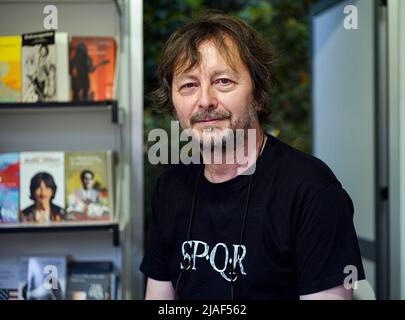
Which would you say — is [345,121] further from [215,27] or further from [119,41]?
[215,27]

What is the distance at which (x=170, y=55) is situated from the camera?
134 centimetres

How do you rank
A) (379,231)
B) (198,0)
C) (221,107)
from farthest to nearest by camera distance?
(198,0) < (379,231) < (221,107)

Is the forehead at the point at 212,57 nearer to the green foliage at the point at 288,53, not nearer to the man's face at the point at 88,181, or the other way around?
the man's face at the point at 88,181

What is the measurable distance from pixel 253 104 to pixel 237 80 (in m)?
0.09

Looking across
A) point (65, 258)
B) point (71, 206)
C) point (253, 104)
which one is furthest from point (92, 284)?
point (253, 104)

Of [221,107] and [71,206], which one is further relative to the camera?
[71,206]

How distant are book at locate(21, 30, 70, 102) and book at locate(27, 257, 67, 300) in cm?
60

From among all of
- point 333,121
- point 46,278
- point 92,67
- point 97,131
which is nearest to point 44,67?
point 92,67

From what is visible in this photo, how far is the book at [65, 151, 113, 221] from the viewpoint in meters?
2.15

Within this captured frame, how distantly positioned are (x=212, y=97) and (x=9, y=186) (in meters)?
1.15

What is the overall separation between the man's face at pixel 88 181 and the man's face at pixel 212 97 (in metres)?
0.96

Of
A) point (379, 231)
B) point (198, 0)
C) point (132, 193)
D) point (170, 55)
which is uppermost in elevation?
point (198, 0)

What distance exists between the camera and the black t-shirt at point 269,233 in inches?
44.7

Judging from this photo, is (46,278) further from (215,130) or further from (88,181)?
(215,130)
